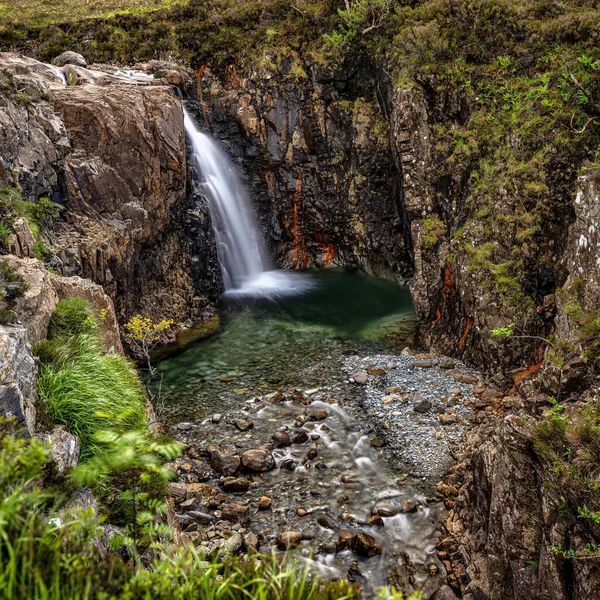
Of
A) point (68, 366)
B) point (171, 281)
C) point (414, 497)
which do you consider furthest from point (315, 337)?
point (68, 366)

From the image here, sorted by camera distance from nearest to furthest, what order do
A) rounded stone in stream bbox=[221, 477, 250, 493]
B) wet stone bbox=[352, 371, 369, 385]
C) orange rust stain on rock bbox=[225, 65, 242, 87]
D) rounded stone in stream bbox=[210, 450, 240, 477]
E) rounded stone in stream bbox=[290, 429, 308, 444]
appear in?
1. rounded stone in stream bbox=[221, 477, 250, 493]
2. rounded stone in stream bbox=[210, 450, 240, 477]
3. rounded stone in stream bbox=[290, 429, 308, 444]
4. wet stone bbox=[352, 371, 369, 385]
5. orange rust stain on rock bbox=[225, 65, 242, 87]

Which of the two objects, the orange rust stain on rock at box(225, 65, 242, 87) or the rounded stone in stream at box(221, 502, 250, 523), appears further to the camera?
the orange rust stain on rock at box(225, 65, 242, 87)

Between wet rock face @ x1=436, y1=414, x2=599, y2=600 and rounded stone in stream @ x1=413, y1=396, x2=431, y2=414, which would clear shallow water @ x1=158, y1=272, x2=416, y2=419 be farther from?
wet rock face @ x1=436, y1=414, x2=599, y2=600

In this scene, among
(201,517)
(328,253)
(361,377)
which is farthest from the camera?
(328,253)

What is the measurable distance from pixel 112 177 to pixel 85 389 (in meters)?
14.1

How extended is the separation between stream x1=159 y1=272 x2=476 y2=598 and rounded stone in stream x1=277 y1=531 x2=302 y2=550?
32 mm

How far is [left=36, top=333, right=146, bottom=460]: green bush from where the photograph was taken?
5.67m

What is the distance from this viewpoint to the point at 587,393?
7910 millimetres

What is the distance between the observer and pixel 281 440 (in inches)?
475

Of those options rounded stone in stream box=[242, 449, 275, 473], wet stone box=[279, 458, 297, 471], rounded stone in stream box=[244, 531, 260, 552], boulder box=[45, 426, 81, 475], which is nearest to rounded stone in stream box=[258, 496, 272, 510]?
rounded stone in stream box=[244, 531, 260, 552]

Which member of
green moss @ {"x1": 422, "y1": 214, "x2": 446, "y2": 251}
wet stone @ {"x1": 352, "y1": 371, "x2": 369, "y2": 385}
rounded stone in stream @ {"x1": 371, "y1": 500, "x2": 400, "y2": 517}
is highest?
green moss @ {"x1": 422, "y1": 214, "x2": 446, "y2": 251}

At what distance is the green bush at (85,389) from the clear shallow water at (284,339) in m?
7.01

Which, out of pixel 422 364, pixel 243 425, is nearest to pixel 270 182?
pixel 422 364

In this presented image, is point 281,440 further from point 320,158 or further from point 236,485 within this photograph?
point 320,158
